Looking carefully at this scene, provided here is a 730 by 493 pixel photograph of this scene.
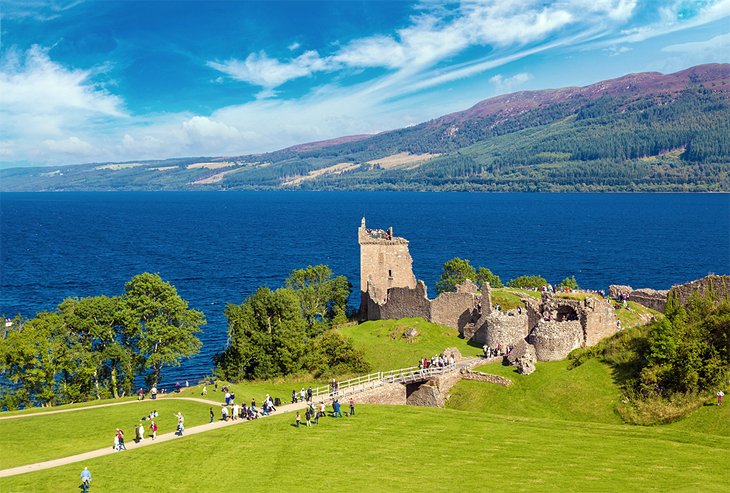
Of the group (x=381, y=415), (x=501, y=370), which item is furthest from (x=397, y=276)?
(x=381, y=415)

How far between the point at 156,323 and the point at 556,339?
3492 centimetres

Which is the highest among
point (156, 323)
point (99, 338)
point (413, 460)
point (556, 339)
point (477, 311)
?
point (156, 323)

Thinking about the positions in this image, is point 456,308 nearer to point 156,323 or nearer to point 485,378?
point 485,378

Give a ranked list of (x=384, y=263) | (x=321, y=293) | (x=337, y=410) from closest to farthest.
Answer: (x=337, y=410) < (x=384, y=263) < (x=321, y=293)

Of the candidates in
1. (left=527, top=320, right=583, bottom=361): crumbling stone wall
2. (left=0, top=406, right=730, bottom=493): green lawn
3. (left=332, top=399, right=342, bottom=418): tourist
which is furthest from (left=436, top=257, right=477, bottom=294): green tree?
(left=332, top=399, right=342, bottom=418): tourist

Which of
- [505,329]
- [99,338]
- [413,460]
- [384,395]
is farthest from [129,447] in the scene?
[505,329]

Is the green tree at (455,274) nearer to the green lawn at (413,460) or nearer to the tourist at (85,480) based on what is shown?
the green lawn at (413,460)

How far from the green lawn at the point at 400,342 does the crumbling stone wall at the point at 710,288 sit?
58.5 feet

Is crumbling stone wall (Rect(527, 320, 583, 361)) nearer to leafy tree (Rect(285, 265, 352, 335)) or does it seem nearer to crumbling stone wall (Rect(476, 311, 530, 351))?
crumbling stone wall (Rect(476, 311, 530, 351))

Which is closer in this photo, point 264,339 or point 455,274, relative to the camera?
point 264,339

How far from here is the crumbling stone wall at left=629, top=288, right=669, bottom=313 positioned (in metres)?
63.1

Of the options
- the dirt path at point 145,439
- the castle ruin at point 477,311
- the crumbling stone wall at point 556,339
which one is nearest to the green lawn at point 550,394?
the crumbling stone wall at point 556,339

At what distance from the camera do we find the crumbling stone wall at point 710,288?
48.4 metres

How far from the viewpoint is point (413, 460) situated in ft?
108
